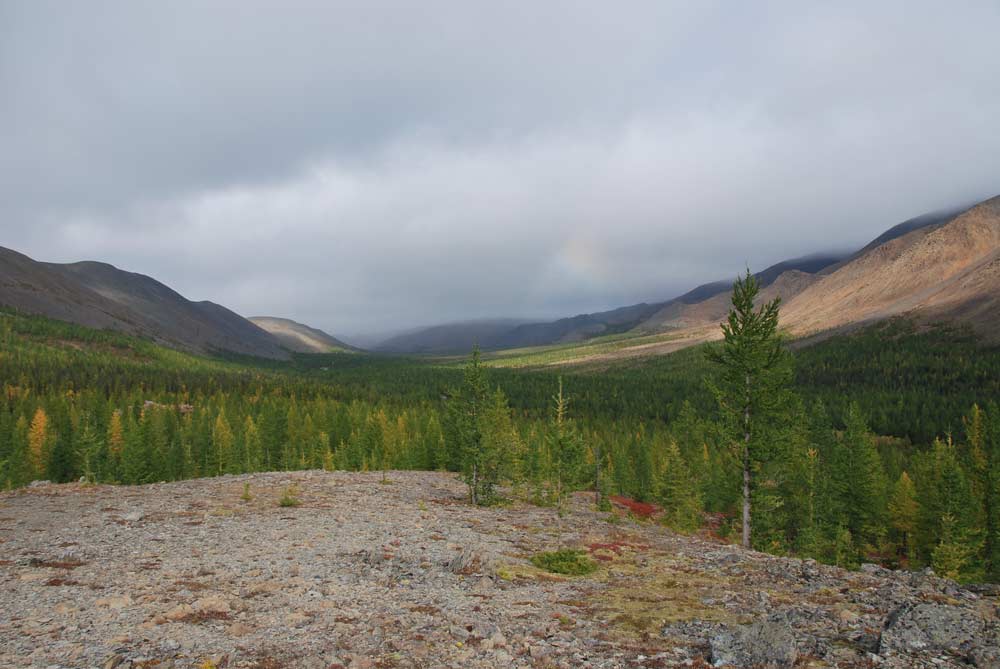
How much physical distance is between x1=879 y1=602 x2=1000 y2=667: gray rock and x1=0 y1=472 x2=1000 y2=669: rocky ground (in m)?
0.04

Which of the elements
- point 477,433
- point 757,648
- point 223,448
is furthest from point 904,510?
point 223,448

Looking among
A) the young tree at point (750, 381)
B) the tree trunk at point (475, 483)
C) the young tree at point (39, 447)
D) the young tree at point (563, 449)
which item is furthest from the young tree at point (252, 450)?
the young tree at point (750, 381)

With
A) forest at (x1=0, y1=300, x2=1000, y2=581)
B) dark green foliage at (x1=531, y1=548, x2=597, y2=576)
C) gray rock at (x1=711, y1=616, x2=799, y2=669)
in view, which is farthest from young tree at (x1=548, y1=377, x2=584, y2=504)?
gray rock at (x1=711, y1=616, x2=799, y2=669)

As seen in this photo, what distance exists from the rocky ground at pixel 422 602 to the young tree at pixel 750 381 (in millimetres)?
8026

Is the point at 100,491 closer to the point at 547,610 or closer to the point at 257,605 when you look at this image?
the point at 257,605

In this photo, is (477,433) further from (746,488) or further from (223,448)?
(223,448)

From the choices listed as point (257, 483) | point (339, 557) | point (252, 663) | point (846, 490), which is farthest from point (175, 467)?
point (846, 490)

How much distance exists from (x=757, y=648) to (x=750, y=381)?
758 inches

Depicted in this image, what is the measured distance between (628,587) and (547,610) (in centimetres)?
333

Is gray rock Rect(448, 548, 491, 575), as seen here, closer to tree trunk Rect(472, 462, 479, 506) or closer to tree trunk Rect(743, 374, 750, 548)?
tree trunk Rect(472, 462, 479, 506)

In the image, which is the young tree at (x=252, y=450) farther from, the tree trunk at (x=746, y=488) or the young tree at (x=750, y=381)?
the young tree at (x=750, y=381)

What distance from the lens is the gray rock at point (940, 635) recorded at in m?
8.37

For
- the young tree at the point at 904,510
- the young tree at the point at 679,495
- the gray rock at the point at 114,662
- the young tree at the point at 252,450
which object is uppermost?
the gray rock at the point at 114,662

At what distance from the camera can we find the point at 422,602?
476 inches
